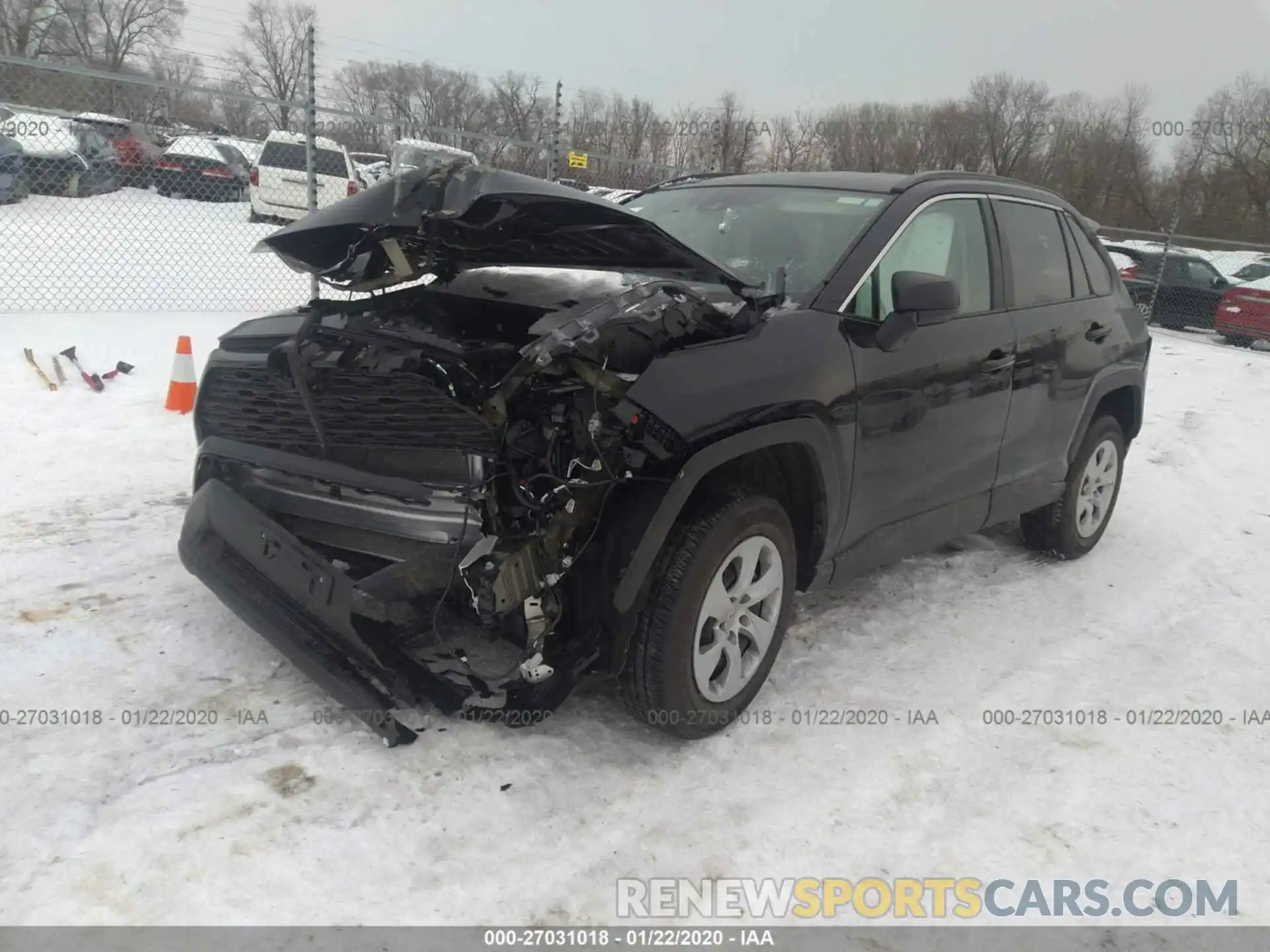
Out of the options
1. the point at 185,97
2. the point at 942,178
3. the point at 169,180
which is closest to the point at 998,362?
the point at 942,178

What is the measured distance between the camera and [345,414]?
273cm

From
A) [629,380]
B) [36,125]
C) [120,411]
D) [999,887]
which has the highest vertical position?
[36,125]

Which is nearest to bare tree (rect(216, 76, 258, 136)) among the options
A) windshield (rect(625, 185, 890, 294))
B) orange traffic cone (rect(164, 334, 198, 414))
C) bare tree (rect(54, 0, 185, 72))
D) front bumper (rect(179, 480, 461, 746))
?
orange traffic cone (rect(164, 334, 198, 414))

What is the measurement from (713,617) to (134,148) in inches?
449

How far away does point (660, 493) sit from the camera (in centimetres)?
259

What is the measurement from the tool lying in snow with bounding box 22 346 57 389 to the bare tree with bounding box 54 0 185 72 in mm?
38210

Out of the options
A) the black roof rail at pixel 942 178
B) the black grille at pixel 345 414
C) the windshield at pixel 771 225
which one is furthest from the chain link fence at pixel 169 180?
the black roof rail at pixel 942 178

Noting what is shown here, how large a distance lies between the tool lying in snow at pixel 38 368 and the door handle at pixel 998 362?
19.2ft

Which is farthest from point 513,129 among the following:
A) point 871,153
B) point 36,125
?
point 871,153

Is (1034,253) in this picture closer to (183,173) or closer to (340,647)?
(340,647)

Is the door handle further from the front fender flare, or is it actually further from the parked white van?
the parked white van

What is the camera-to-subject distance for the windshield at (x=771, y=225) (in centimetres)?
346

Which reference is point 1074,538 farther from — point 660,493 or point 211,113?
point 211,113

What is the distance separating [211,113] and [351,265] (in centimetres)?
996
